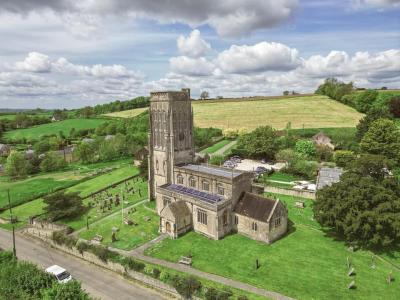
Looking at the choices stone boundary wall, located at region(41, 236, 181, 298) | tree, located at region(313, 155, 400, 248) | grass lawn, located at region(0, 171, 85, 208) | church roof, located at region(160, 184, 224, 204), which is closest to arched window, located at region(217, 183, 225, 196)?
church roof, located at region(160, 184, 224, 204)

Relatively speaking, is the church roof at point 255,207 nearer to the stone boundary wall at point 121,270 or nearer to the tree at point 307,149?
the stone boundary wall at point 121,270

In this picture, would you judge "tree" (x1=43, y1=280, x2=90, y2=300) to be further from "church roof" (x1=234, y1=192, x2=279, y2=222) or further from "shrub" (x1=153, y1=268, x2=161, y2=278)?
"church roof" (x1=234, y1=192, x2=279, y2=222)

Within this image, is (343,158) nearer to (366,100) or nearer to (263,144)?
(263,144)

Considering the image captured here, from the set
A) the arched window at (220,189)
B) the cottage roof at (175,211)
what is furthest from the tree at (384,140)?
the cottage roof at (175,211)

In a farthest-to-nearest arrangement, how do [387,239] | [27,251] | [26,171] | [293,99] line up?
1. [293,99]
2. [26,171]
3. [27,251]
4. [387,239]

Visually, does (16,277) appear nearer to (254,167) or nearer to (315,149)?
(254,167)

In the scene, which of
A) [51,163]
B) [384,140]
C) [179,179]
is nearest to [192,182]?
[179,179]

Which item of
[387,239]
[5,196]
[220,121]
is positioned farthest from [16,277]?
[220,121]
